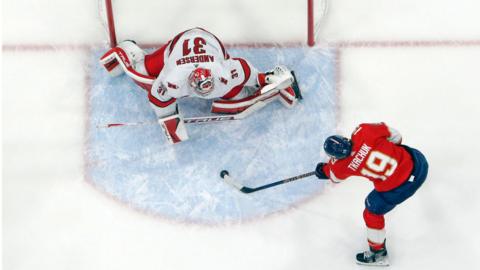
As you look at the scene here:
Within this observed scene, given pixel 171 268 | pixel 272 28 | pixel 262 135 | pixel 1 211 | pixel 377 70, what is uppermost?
pixel 272 28

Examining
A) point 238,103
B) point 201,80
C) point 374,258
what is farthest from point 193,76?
point 374,258

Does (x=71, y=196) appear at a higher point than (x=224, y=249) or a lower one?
higher

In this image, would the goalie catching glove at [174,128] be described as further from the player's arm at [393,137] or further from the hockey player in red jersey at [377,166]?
the player's arm at [393,137]

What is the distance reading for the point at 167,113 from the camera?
4.34 m

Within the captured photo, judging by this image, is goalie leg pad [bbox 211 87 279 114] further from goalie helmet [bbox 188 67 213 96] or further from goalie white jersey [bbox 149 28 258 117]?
goalie helmet [bbox 188 67 213 96]

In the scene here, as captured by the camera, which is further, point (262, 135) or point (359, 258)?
point (262, 135)

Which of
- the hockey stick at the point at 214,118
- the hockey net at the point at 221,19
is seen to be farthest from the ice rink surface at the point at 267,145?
the hockey stick at the point at 214,118

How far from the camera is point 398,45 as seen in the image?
472 centimetres

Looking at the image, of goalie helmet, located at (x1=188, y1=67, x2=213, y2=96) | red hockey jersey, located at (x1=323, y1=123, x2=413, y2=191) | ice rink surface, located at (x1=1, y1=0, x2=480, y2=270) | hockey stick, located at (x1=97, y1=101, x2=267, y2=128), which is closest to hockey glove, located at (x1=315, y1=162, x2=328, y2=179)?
red hockey jersey, located at (x1=323, y1=123, x2=413, y2=191)

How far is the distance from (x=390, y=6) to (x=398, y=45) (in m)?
0.31

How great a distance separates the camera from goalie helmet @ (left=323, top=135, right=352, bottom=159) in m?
3.69

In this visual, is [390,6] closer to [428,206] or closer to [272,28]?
[272,28]

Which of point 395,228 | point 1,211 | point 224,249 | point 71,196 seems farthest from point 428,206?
point 1,211

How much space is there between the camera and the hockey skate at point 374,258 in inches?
165
